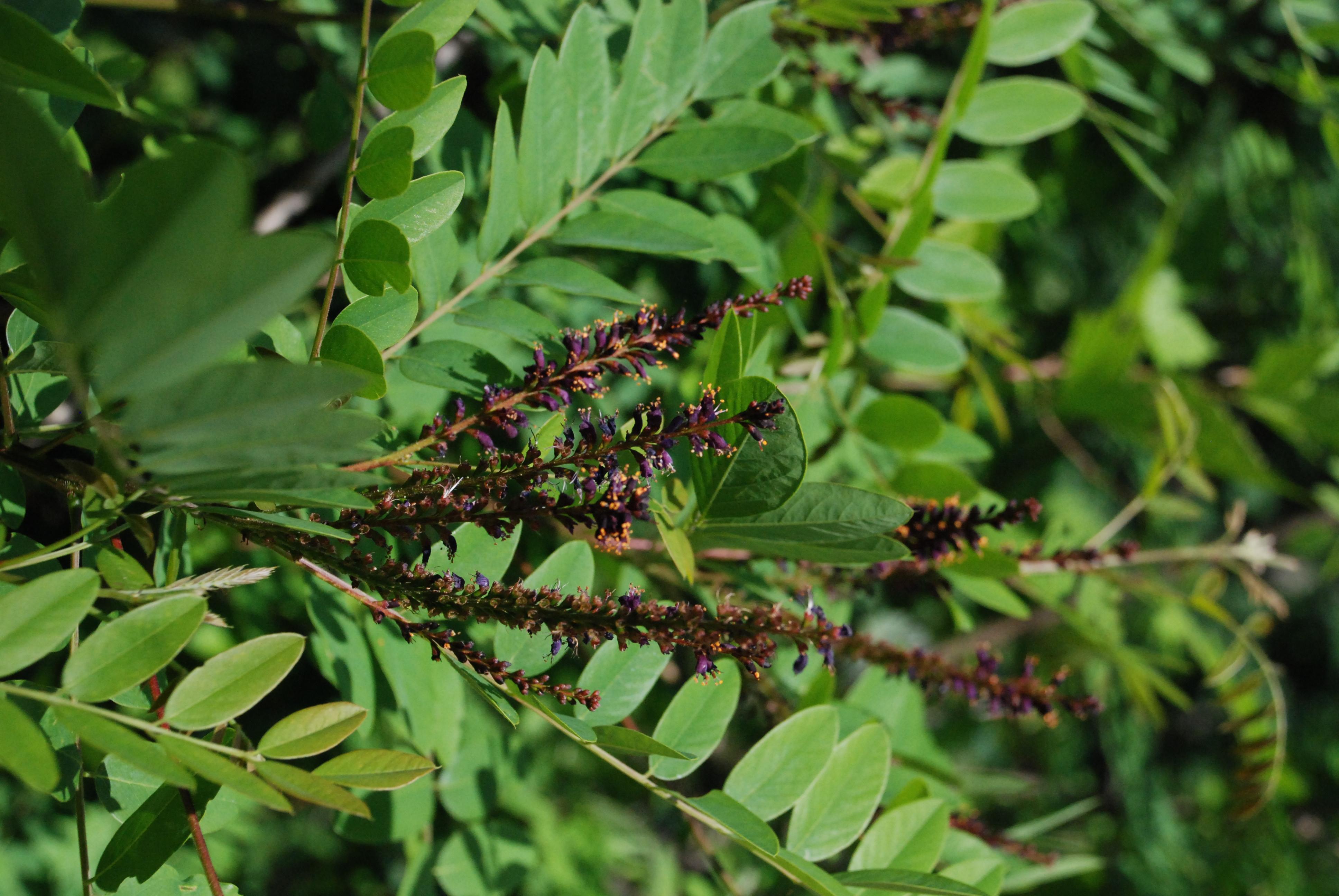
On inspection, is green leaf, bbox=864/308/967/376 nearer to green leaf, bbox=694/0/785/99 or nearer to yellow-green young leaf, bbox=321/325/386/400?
green leaf, bbox=694/0/785/99

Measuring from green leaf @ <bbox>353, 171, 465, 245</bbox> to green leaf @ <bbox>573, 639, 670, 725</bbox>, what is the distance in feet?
1.03

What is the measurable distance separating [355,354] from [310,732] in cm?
22

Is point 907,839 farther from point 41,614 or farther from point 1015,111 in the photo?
point 1015,111

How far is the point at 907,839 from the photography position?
733 millimetres

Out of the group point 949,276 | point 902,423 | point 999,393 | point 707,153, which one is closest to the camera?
point 707,153

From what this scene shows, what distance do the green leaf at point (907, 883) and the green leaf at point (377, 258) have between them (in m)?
0.48

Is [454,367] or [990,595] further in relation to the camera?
[990,595]

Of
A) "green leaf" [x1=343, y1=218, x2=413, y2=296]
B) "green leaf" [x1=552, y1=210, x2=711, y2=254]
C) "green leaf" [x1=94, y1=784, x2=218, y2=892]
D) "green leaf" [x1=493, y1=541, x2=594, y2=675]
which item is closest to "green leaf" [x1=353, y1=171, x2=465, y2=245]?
"green leaf" [x1=343, y1=218, x2=413, y2=296]

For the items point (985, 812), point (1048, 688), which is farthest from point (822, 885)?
point (985, 812)

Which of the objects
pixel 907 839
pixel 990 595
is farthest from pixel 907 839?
pixel 990 595

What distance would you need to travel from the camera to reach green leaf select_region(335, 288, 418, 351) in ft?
2.00

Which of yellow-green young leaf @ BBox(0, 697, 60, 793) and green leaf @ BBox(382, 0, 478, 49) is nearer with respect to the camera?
yellow-green young leaf @ BBox(0, 697, 60, 793)

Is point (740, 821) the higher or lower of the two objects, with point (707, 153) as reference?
lower

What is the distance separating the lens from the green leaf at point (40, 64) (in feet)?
1.49
